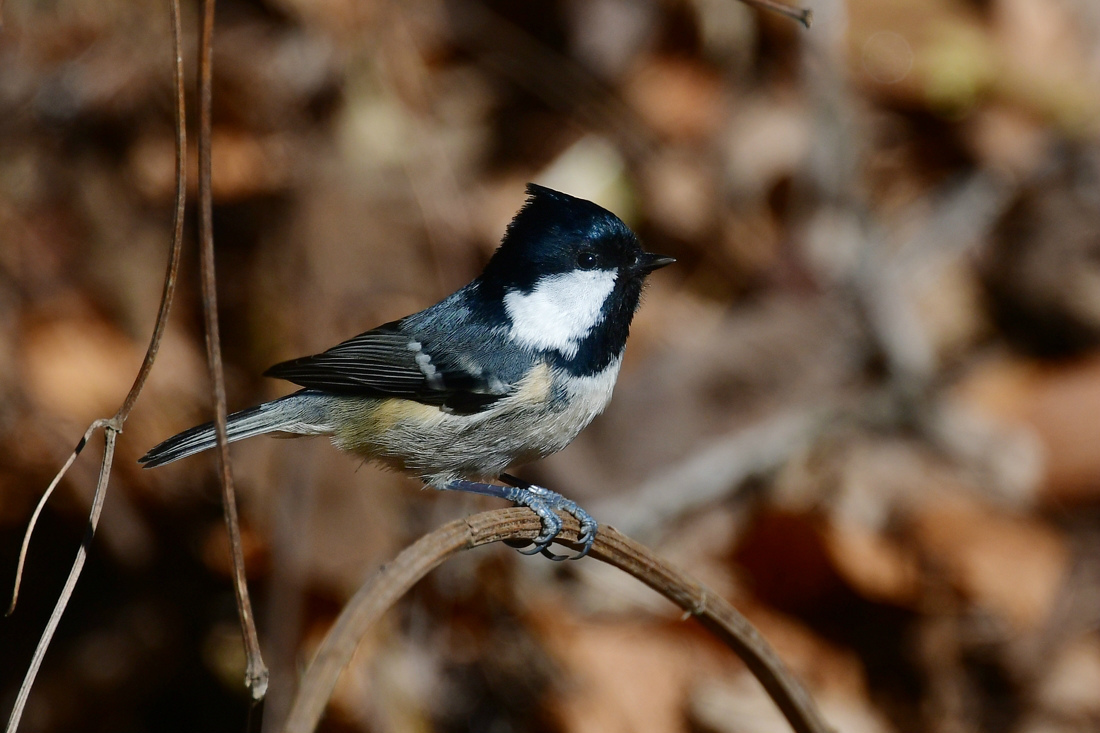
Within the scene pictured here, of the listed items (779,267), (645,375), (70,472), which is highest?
(779,267)

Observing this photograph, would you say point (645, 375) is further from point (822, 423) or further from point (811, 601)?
point (811, 601)

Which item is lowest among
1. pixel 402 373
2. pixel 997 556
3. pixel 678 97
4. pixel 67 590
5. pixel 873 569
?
pixel 67 590

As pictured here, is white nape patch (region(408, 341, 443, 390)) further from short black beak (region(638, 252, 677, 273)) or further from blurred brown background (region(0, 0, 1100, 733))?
blurred brown background (region(0, 0, 1100, 733))

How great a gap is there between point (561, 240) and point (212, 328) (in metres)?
0.83

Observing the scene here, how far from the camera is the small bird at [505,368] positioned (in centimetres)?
173

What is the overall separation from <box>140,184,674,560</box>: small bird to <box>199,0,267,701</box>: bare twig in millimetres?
678

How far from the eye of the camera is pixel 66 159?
12.0ft

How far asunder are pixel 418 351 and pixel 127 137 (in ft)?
7.97

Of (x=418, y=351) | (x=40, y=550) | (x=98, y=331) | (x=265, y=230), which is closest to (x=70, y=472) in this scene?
(x=40, y=550)

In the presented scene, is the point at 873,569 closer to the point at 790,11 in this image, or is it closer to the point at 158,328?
the point at 790,11

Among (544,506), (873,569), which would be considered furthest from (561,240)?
(873,569)

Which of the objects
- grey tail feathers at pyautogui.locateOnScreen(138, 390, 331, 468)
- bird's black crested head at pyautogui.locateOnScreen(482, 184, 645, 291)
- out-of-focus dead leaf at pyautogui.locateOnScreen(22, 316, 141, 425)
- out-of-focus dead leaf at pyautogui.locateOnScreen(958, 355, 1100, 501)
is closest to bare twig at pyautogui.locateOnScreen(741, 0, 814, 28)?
bird's black crested head at pyautogui.locateOnScreen(482, 184, 645, 291)

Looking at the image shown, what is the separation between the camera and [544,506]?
1.65 m

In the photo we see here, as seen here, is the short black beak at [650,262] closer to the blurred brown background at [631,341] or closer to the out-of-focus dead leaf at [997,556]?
the blurred brown background at [631,341]
